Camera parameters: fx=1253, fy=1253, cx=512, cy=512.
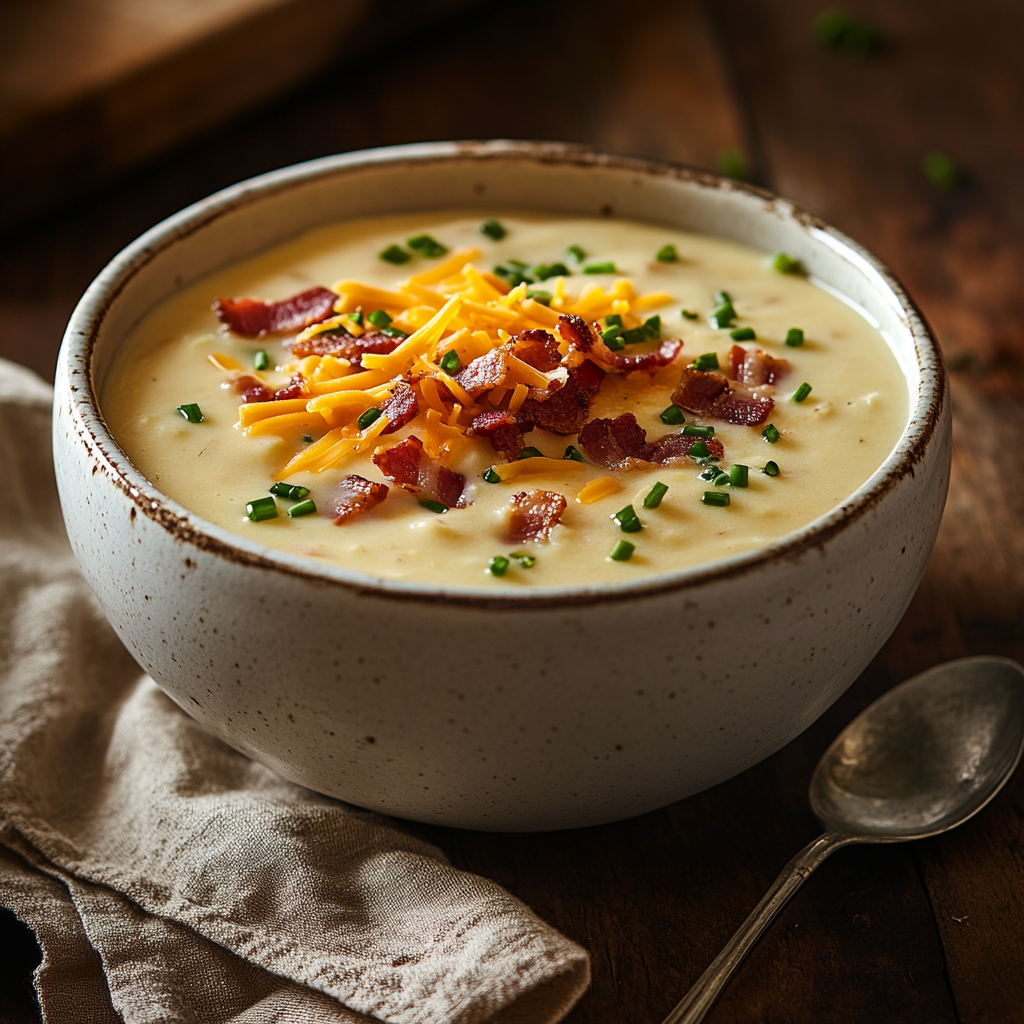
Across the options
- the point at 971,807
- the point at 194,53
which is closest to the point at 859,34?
the point at 194,53

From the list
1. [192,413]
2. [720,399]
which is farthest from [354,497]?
[720,399]

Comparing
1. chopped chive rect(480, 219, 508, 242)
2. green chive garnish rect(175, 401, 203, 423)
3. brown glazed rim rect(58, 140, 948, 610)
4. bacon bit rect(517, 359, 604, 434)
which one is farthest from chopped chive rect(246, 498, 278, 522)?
chopped chive rect(480, 219, 508, 242)

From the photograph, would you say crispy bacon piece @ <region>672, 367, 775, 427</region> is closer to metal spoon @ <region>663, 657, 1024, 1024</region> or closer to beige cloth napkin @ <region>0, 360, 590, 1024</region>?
metal spoon @ <region>663, 657, 1024, 1024</region>

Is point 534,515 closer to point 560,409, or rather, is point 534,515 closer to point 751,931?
point 560,409

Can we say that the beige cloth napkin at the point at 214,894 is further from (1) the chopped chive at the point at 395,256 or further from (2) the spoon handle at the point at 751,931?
(1) the chopped chive at the point at 395,256

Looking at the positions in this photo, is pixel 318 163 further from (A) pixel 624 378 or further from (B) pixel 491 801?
(B) pixel 491 801

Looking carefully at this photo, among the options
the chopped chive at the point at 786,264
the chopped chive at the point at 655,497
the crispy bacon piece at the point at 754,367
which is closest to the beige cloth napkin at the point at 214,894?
the chopped chive at the point at 655,497

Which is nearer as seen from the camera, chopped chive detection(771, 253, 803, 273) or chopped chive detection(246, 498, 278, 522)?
chopped chive detection(246, 498, 278, 522)
